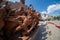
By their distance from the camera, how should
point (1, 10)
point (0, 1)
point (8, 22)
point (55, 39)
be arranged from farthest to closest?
point (55, 39) → point (8, 22) → point (0, 1) → point (1, 10)

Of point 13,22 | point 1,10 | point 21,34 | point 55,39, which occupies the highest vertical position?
point 1,10

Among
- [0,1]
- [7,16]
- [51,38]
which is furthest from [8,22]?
[51,38]

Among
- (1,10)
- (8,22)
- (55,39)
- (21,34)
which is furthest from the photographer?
(55,39)

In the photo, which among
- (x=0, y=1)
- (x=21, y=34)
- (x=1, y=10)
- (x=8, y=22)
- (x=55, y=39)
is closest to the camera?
(x=1, y=10)

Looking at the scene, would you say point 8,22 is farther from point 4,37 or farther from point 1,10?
point 1,10

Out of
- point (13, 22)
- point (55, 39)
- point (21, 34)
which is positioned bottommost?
point (55, 39)

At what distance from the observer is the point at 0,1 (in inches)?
125

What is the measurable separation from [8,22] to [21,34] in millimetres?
574

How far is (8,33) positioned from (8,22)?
0.23m

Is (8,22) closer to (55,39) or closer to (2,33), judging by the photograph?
(2,33)

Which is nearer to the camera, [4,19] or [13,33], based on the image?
[4,19]

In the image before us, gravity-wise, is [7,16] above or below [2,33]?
above

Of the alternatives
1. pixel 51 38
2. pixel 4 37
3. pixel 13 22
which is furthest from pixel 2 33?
Result: pixel 51 38

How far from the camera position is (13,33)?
358cm
